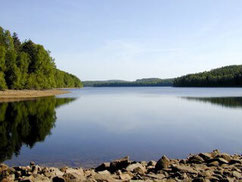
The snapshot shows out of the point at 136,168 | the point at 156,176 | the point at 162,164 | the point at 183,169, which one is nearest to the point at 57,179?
the point at 136,168

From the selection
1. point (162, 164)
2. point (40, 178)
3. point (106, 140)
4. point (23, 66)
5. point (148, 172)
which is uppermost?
point (23, 66)

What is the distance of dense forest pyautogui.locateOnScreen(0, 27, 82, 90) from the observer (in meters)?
75.3

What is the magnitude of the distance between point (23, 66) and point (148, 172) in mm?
79631

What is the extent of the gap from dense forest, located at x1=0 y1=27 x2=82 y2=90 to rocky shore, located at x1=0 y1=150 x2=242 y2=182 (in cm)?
6176

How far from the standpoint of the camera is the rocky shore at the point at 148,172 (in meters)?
10.4

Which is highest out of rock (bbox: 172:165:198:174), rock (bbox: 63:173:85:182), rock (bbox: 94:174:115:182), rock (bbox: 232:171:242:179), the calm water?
rock (bbox: 63:173:85:182)

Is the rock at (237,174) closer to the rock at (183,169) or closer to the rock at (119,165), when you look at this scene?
the rock at (183,169)

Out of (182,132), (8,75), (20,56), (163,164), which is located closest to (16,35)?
(20,56)

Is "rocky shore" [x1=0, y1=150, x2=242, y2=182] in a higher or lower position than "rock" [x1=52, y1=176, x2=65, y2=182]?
lower

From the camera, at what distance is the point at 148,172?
12.0 meters

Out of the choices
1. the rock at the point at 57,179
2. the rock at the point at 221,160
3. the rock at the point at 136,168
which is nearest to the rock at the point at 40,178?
the rock at the point at 57,179

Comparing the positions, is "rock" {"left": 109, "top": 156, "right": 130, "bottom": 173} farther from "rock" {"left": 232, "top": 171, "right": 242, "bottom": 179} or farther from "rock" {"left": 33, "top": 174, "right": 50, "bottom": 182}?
"rock" {"left": 232, "top": 171, "right": 242, "bottom": 179}

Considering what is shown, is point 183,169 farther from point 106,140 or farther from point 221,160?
point 106,140

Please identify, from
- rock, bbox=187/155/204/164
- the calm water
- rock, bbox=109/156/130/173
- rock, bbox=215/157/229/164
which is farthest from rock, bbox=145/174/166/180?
the calm water
